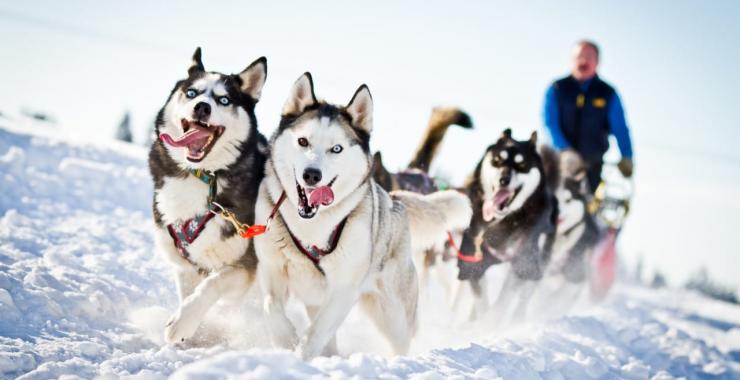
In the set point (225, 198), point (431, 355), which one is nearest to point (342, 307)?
point (431, 355)

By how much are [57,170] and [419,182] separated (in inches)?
204

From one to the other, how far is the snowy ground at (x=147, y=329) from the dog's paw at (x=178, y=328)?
15 cm

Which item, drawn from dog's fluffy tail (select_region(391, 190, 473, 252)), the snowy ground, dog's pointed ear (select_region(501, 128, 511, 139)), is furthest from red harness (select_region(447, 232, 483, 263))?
dog's pointed ear (select_region(501, 128, 511, 139))

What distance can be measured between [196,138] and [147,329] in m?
1.24

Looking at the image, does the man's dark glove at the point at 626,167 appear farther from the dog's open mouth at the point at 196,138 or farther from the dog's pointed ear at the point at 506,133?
the dog's open mouth at the point at 196,138

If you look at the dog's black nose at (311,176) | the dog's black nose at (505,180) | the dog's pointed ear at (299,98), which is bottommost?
the dog's black nose at (311,176)

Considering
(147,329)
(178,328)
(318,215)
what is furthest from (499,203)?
(147,329)

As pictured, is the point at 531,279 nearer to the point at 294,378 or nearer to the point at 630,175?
the point at 630,175

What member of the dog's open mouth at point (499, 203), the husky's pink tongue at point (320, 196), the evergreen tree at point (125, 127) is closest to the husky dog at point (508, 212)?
the dog's open mouth at point (499, 203)

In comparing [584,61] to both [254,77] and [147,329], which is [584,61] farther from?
[147,329]

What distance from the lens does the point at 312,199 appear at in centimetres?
271

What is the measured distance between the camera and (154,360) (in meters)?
2.47

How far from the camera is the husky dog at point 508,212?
438cm

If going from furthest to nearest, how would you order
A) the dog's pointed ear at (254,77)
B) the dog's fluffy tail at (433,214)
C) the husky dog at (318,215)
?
the dog's fluffy tail at (433,214), the dog's pointed ear at (254,77), the husky dog at (318,215)
